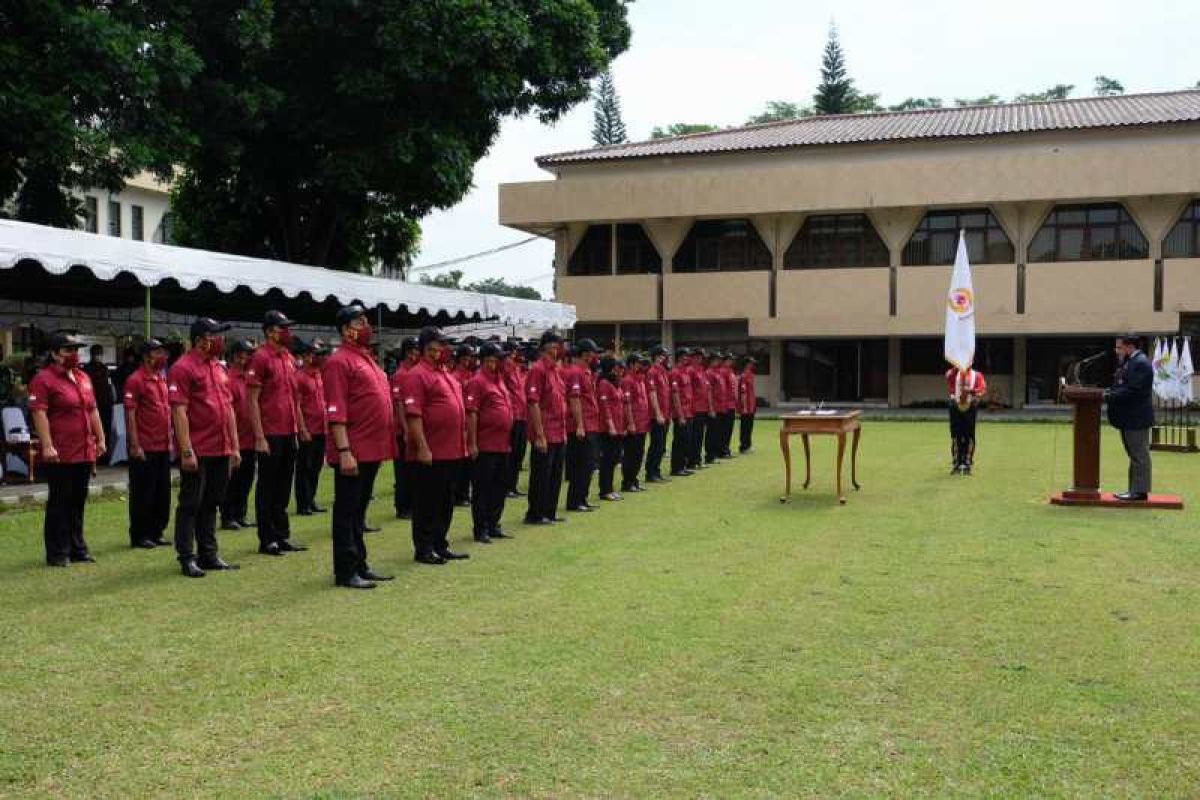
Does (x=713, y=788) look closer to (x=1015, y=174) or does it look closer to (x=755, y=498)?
(x=755, y=498)

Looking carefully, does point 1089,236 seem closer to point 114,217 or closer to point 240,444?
point 240,444

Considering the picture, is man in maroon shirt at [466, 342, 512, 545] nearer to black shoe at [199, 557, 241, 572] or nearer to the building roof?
black shoe at [199, 557, 241, 572]

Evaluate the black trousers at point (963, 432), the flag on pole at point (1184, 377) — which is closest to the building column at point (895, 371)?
the flag on pole at point (1184, 377)

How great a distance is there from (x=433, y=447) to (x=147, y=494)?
271 centimetres

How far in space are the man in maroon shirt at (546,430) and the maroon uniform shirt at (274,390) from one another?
2218 mm

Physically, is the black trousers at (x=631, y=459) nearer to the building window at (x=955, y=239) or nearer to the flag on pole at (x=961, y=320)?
the flag on pole at (x=961, y=320)

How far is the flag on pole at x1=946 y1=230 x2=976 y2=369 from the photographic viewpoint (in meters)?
13.8

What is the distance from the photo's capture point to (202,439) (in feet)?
25.8

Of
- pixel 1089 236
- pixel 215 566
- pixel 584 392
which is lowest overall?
pixel 215 566

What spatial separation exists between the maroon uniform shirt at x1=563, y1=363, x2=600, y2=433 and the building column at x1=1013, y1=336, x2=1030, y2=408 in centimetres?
2362

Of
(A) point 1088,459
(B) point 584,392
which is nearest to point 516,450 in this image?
(B) point 584,392

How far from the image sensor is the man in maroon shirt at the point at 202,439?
7633 millimetres

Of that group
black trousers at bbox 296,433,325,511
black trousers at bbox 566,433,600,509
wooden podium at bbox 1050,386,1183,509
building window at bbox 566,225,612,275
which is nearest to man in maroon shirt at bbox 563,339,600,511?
black trousers at bbox 566,433,600,509

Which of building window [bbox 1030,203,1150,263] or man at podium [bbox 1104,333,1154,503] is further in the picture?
building window [bbox 1030,203,1150,263]
